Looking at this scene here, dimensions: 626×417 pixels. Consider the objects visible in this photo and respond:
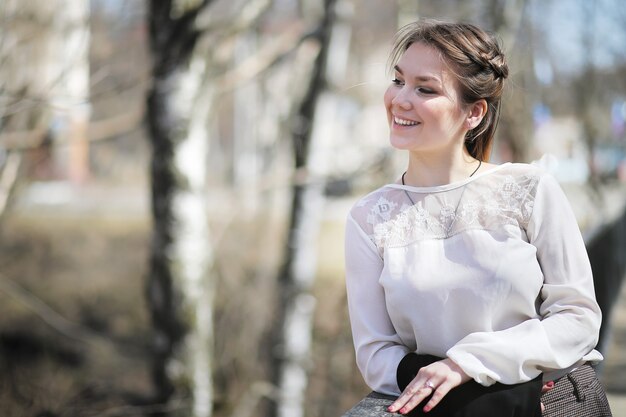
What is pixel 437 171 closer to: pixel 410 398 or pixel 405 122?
pixel 405 122

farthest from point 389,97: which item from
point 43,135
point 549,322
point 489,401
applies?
point 43,135

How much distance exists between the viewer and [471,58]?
8.34 ft

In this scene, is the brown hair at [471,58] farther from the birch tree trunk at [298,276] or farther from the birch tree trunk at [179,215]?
the birch tree trunk at [298,276]

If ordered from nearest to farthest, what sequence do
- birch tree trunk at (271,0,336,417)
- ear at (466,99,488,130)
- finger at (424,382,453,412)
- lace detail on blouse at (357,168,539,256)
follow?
finger at (424,382,453,412)
lace detail on blouse at (357,168,539,256)
ear at (466,99,488,130)
birch tree trunk at (271,0,336,417)

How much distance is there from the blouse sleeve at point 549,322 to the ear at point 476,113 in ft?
1.00

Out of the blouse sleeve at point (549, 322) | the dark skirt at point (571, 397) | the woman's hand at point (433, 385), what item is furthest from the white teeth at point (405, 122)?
the dark skirt at point (571, 397)

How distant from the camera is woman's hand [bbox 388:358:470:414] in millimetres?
2248

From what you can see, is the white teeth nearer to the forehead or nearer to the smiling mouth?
the smiling mouth

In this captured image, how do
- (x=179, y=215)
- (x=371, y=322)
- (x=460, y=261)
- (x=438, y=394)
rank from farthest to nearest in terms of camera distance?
1. (x=179, y=215)
2. (x=371, y=322)
3. (x=460, y=261)
4. (x=438, y=394)

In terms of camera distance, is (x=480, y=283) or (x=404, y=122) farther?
(x=404, y=122)

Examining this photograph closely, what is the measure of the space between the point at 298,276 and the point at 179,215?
3.27 m

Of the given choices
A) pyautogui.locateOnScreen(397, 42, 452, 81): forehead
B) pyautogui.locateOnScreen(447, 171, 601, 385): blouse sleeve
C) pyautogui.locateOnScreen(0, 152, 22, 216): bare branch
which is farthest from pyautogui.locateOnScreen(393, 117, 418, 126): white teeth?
pyautogui.locateOnScreen(0, 152, 22, 216): bare branch

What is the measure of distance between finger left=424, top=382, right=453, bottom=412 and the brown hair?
30.5 inches

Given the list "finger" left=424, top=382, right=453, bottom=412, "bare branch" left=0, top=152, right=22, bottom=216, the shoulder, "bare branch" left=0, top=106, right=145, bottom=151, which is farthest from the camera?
→ "bare branch" left=0, top=152, right=22, bottom=216
